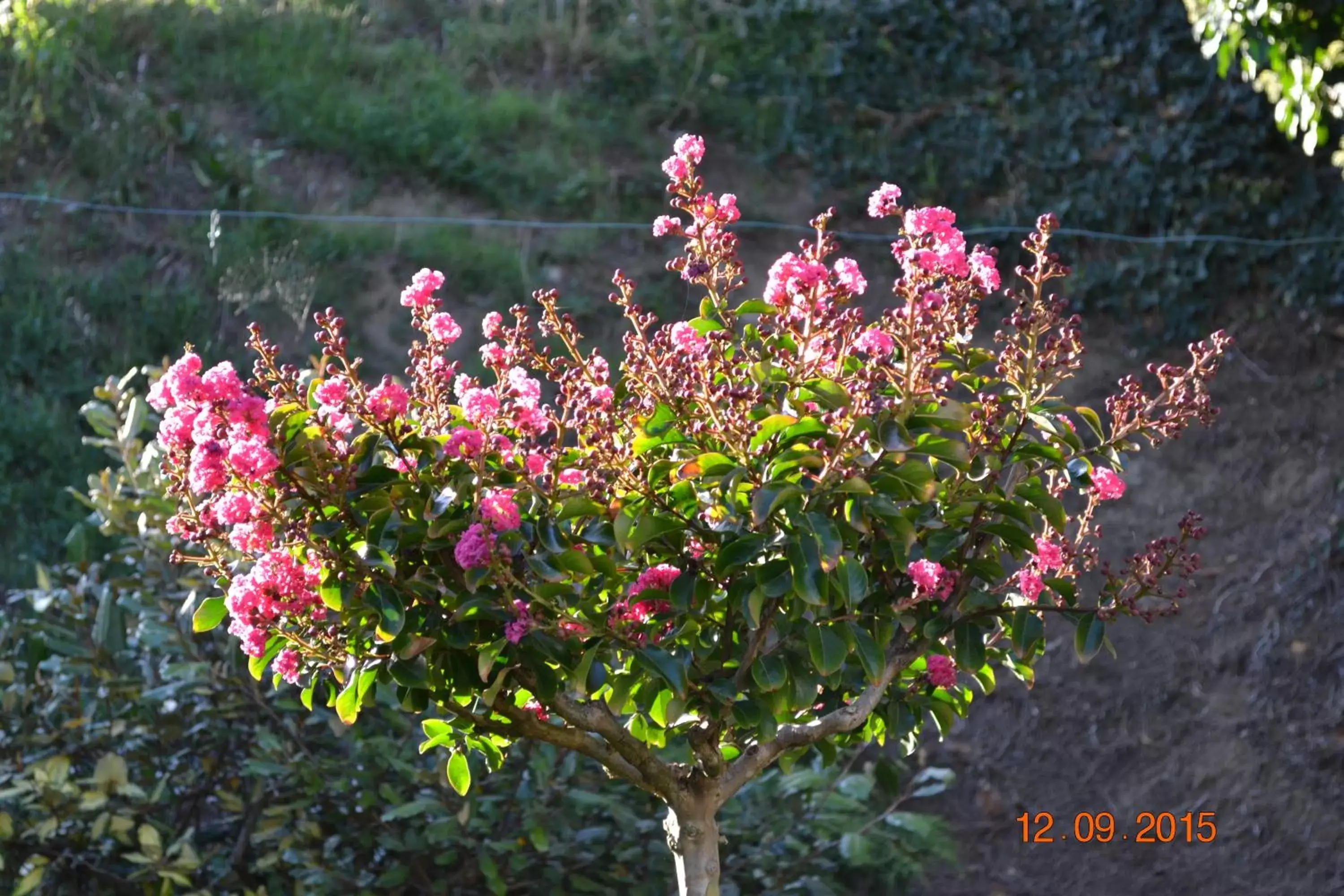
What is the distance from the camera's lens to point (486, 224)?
21.1 ft

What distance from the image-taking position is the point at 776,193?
7.38 m

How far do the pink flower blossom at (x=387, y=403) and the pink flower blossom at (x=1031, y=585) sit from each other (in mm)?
958

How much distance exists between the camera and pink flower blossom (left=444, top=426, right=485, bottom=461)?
1.94m

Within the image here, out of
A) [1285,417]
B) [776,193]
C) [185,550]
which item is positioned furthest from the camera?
[776,193]

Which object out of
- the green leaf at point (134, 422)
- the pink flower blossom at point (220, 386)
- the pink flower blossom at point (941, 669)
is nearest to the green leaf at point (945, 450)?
the pink flower blossom at point (941, 669)

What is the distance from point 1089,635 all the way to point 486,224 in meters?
4.67

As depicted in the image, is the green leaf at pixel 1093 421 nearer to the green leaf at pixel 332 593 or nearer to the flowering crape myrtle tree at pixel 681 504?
the flowering crape myrtle tree at pixel 681 504

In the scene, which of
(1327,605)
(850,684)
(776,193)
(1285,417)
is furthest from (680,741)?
(776,193)

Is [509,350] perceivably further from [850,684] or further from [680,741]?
[680,741]

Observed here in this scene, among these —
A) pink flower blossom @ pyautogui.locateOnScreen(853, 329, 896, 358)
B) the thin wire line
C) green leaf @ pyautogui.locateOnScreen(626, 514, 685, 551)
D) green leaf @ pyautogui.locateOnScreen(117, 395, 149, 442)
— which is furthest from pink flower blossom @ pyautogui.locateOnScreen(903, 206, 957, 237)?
the thin wire line

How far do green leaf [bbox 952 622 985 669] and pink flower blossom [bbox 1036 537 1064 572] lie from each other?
0.51ft

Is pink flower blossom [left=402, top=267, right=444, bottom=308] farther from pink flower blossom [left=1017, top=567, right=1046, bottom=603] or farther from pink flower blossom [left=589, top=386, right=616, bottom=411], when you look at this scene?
pink flower blossom [left=1017, top=567, right=1046, bottom=603]

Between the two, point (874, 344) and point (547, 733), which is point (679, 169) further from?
point (547, 733)

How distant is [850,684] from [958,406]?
50 centimetres
